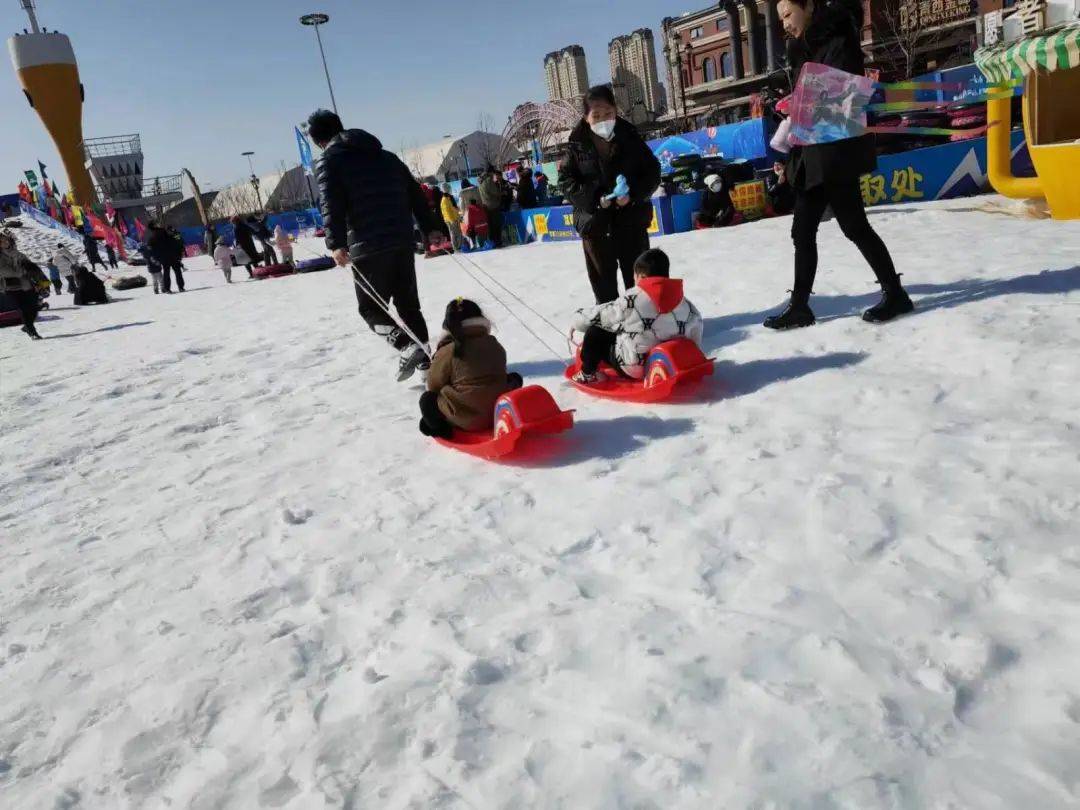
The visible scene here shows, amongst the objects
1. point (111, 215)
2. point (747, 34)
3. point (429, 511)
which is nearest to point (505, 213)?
point (429, 511)

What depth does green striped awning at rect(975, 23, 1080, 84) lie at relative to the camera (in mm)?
Result: 5410

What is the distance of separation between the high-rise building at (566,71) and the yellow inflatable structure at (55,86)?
69.4 meters

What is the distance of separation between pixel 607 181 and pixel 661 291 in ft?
4.04

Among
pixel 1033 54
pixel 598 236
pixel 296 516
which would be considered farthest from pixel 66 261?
pixel 1033 54

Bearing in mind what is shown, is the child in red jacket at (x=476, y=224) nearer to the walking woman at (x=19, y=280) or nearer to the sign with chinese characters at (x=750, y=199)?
the sign with chinese characters at (x=750, y=199)

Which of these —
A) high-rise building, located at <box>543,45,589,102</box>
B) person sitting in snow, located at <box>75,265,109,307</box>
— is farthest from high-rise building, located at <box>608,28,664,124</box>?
person sitting in snow, located at <box>75,265,109,307</box>

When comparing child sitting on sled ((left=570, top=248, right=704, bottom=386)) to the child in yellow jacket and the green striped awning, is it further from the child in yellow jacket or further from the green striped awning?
the child in yellow jacket

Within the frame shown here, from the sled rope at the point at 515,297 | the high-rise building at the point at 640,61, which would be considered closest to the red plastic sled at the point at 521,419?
the sled rope at the point at 515,297

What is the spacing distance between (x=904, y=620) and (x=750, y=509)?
79cm

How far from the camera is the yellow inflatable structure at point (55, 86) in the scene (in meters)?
45.7

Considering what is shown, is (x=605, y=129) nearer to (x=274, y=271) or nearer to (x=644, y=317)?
(x=644, y=317)

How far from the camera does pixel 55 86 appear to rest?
46.4 m

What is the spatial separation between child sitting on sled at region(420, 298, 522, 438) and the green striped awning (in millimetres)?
5123

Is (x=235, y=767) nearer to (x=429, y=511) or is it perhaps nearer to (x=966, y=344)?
(x=429, y=511)
